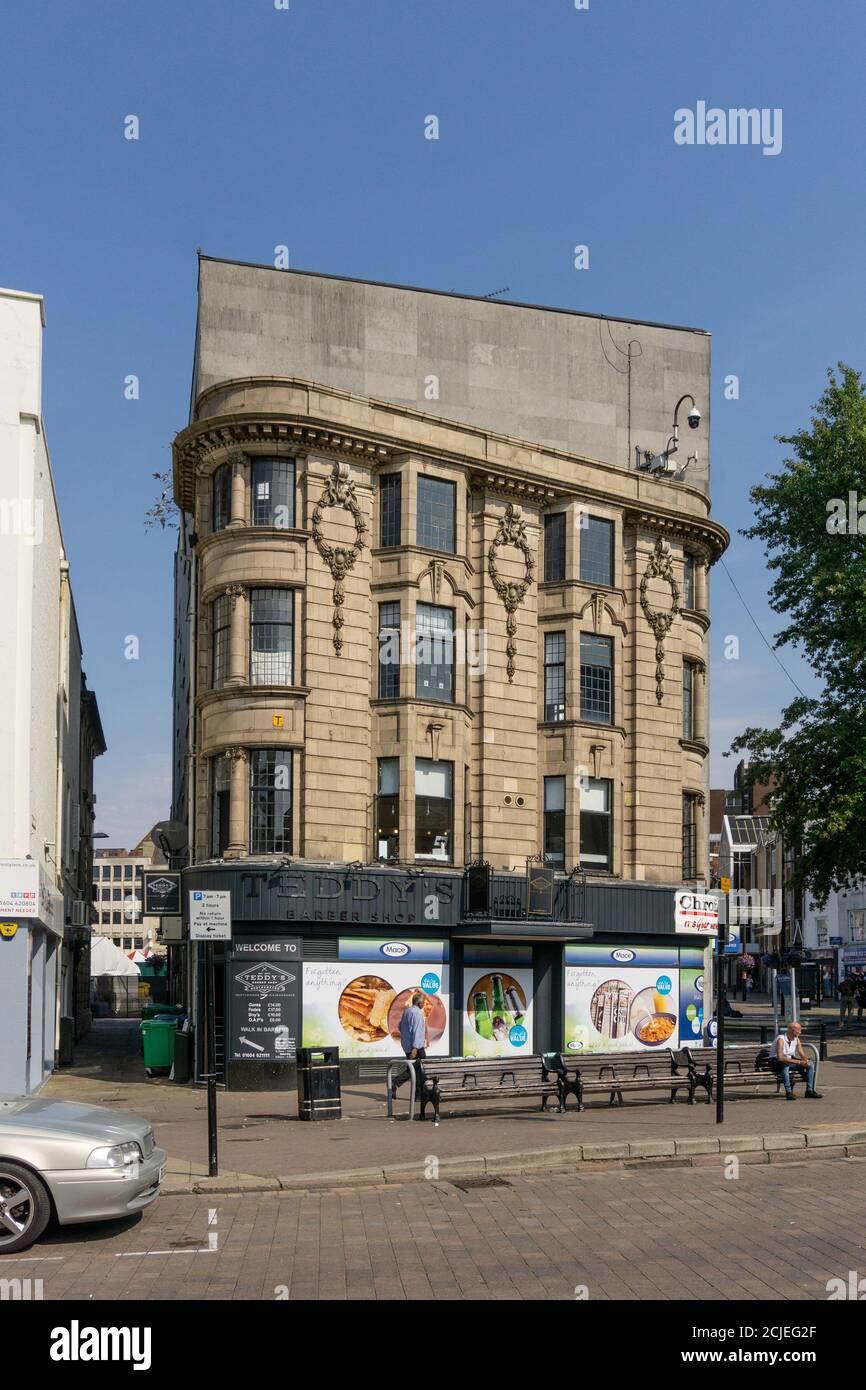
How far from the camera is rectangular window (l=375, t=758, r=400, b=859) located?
31172 millimetres

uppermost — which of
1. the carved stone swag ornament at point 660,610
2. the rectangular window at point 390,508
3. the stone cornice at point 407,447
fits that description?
the stone cornice at point 407,447

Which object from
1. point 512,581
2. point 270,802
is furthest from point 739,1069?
point 512,581

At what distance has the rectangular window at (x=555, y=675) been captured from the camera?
34.6m

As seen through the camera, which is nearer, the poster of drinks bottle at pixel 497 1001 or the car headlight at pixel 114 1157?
the car headlight at pixel 114 1157

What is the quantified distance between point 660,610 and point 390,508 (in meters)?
7.89

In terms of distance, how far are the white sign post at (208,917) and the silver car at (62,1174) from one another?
393cm

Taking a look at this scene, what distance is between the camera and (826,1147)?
19016 mm

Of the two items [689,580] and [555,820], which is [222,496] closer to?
[555,820]

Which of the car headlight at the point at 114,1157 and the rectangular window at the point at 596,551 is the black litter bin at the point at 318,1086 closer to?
the car headlight at the point at 114,1157

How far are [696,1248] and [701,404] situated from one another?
106 feet

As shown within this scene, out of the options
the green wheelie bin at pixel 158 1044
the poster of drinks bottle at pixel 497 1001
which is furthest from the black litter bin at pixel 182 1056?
the poster of drinks bottle at pixel 497 1001

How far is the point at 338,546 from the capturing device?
31.0m

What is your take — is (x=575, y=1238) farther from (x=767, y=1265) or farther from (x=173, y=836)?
(x=173, y=836)
